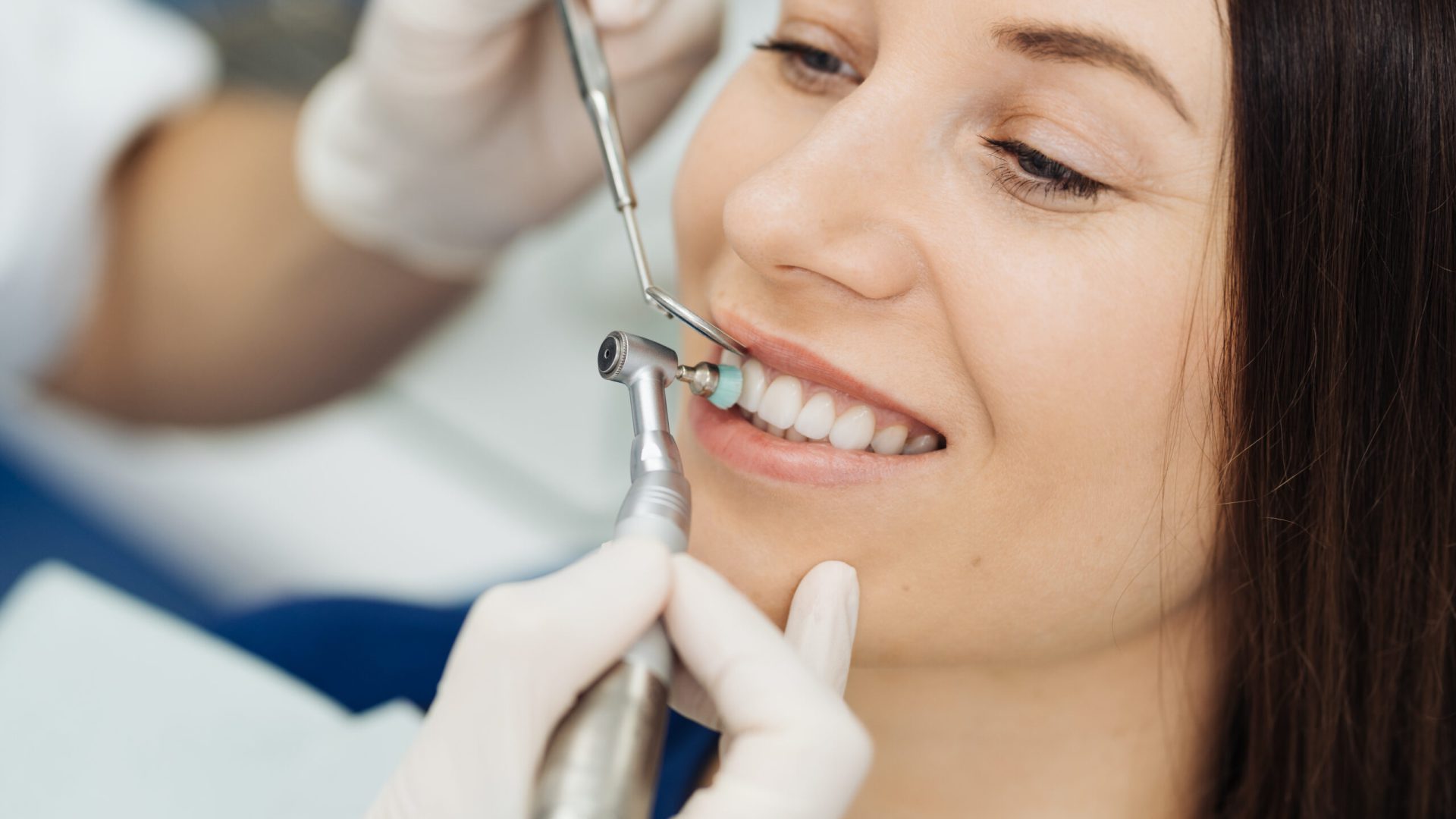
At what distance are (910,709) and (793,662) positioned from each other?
1.19 ft

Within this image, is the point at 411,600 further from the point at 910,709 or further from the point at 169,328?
the point at 910,709

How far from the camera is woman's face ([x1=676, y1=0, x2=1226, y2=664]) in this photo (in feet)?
2.71

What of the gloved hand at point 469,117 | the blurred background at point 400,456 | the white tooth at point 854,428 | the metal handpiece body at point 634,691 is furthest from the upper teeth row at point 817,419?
the blurred background at point 400,456

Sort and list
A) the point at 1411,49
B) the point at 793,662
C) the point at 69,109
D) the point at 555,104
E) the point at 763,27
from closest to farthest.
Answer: the point at 793,662, the point at 1411,49, the point at 555,104, the point at 69,109, the point at 763,27

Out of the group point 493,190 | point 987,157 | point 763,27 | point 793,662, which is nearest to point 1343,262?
point 987,157

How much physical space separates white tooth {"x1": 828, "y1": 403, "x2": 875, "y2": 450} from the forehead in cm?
25

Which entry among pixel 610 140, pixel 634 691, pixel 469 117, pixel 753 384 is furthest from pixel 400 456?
pixel 634 691

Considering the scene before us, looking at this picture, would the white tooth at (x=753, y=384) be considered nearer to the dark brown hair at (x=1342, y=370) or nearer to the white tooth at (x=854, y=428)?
the white tooth at (x=854, y=428)

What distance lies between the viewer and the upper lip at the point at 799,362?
0.88 metres

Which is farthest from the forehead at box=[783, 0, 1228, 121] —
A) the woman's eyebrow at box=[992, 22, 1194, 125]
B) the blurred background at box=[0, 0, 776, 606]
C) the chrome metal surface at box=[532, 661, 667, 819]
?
the blurred background at box=[0, 0, 776, 606]

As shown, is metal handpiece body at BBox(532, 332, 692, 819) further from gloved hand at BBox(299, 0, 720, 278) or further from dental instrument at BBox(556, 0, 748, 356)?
gloved hand at BBox(299, 0, 720, 278)

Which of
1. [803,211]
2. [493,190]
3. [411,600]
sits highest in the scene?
[493,190]

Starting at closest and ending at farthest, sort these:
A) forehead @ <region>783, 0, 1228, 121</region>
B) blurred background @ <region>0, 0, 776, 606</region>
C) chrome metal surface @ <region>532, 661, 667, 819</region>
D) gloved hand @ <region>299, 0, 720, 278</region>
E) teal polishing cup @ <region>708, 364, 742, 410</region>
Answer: chrome metal surface @ <region>532, 661, 667, 819</region>, forehead @ <region>783, 0, 1228, 121</region>, teal polishing cup @ <region>708, 364, 742, 410</region>, gloved hand @ <region>299, 0, 720, 278</region>, blurred background @ <region>0, 0, 776, 606</region>

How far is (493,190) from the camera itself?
60.4 inches
